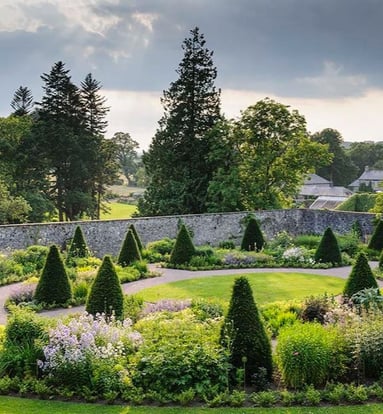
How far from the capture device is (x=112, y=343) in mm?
8531

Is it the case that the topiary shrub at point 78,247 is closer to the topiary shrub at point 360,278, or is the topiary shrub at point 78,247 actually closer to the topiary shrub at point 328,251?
the topiary shrub at point 328,251

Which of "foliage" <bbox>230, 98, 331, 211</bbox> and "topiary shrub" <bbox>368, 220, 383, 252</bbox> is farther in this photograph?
"foliage" <bbox>230, 98, 331, 211</bbox>

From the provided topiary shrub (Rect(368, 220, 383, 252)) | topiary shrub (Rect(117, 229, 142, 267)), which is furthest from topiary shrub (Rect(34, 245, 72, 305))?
topiary shrub (Rect(368, 220, 383, 252))

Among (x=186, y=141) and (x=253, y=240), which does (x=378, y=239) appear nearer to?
(x=253, y=240)

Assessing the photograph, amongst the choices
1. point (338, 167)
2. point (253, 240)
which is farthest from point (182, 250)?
point (338, 167)

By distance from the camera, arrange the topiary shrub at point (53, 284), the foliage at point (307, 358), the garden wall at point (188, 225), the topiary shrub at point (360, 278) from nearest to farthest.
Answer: the foliage at point (307, 358), the topiary shrub at point (360, 278), the topiary shrub at point (53, 284), the garden wall at point (188, 225)

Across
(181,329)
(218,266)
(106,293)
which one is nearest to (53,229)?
(218,266)

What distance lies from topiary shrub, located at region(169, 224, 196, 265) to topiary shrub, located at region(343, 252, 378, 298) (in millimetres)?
9166

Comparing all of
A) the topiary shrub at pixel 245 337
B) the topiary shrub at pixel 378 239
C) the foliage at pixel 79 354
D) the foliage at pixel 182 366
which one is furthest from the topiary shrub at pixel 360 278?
the topiary shrub at pixel 378 239

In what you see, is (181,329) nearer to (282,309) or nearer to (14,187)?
(282,309)

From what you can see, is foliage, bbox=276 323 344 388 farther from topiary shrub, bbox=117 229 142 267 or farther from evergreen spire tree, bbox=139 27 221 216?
evergreen spire tree, bbox=139 27 221 216

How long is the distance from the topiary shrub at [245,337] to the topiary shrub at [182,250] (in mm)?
11508

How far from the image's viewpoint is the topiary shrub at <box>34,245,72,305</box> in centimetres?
1363

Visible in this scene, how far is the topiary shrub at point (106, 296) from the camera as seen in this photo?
1059 cm
